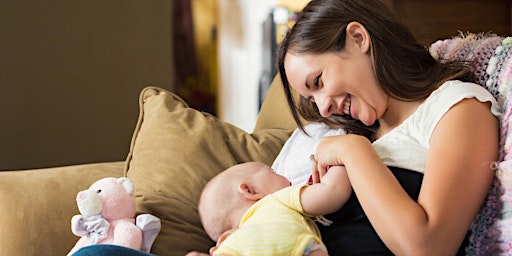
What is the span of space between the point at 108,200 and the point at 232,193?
248 mm

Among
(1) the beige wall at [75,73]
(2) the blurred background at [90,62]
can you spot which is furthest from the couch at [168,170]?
(1) the beige wall at [75,73]

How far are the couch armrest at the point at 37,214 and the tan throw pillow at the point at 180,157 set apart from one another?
161mm

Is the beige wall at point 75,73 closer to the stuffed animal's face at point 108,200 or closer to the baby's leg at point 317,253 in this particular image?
the stuffed animal's face at point 108,200

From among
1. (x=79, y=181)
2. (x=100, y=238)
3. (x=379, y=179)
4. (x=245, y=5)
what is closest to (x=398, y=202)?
(x=379, y=179)

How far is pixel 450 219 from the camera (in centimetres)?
128

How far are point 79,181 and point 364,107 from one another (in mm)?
719

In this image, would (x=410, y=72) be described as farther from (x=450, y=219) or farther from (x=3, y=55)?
(x=3, y=55)

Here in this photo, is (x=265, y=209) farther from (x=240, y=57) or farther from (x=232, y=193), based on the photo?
(x=240, y=57)

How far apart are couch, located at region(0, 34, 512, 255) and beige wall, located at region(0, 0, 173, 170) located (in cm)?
243

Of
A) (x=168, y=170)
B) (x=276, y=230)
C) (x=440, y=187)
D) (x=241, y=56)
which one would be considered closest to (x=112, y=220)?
(x=168, y=170)

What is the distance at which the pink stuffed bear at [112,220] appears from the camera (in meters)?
1.54

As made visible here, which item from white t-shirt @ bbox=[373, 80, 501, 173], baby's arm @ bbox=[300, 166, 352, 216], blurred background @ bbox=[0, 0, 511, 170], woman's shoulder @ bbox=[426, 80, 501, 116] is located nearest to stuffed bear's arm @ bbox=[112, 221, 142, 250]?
baby's arm @ bbox=[300, 166, 352, 216]

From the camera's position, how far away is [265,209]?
143 centimetres

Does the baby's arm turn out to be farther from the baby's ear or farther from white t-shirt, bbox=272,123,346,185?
white t-shirt, bbox=272,123,346,185
